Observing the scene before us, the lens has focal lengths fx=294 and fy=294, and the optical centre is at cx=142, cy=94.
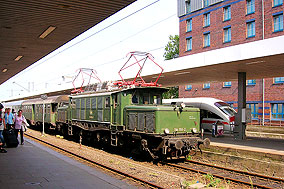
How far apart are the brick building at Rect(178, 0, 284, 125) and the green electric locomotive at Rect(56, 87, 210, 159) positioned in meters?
23.5

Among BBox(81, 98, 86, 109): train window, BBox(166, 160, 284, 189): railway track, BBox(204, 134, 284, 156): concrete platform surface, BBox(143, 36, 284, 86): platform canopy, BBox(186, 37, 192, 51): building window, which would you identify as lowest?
BBox(166, 160, 284, 189): railway track

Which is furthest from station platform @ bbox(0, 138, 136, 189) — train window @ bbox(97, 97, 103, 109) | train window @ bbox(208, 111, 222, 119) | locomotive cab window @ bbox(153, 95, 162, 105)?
train window @ bbox(208, 111, 222, 119)

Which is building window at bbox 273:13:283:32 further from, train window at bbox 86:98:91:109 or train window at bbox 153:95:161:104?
train window at bbox 86:98:91:109

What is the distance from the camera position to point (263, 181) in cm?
996

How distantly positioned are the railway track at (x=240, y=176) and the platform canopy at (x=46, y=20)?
6377mm

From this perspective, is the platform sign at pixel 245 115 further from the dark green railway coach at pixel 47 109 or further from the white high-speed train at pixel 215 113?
the dark green railway coach at pixel 47 109

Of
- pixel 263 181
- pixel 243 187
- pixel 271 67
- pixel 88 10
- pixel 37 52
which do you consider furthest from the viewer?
pixel 271 67

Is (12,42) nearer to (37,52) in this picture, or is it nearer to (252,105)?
(37,52)

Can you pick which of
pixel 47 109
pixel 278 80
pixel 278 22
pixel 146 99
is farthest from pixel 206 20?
pixel 146 99

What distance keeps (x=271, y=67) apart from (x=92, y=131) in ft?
34.6

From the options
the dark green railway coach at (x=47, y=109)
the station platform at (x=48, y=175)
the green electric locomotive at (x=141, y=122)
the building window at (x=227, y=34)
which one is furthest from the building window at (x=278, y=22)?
the station platform at (x=48, y=175)

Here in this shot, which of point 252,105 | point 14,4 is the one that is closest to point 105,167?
point 14,4

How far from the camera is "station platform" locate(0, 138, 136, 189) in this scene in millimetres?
7344

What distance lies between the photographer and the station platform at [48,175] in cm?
734
